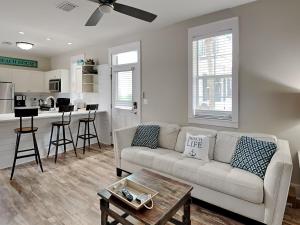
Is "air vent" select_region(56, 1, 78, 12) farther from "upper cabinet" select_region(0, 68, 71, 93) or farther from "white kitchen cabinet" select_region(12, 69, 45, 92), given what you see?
"white kitchen cabinet" select_region(12, 69, 45, 92)

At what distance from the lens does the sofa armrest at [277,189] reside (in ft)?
5.93

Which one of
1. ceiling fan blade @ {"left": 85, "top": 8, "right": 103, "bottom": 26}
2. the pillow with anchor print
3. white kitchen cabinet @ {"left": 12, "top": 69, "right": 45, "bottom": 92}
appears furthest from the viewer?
white kitchen cabinet @ {"left": 12, "top": 69, "right": 45, "bottom": 92}

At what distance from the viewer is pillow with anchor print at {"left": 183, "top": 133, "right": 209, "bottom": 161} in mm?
2691

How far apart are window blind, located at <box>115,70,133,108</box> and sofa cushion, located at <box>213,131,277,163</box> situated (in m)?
2.45

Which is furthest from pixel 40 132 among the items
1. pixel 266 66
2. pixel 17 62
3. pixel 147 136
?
pixel 266 66

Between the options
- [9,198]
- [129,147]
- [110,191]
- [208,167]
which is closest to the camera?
[110,191]

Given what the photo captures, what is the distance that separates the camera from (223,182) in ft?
6.95

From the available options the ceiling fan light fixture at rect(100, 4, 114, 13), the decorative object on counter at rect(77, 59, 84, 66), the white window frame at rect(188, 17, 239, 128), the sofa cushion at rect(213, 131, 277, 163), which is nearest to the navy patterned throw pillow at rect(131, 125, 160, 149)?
the white window frame at rect(188, 17, 239, 128)

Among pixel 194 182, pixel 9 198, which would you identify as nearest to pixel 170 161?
pixel 194 182

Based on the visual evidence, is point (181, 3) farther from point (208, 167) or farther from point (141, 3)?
point (208, 167)

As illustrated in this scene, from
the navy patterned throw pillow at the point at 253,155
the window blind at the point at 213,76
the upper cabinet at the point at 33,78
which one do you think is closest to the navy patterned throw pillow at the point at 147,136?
the window blind at the point at 213,76

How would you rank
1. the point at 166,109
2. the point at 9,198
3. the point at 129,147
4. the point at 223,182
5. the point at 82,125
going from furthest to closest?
the point at 82,125
the point at 166,109
the point at 129,147
the point at 9,198
the point at 223,182

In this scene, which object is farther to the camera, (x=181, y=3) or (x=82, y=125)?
(x=82, y=125)

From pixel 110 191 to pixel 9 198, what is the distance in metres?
1.80
